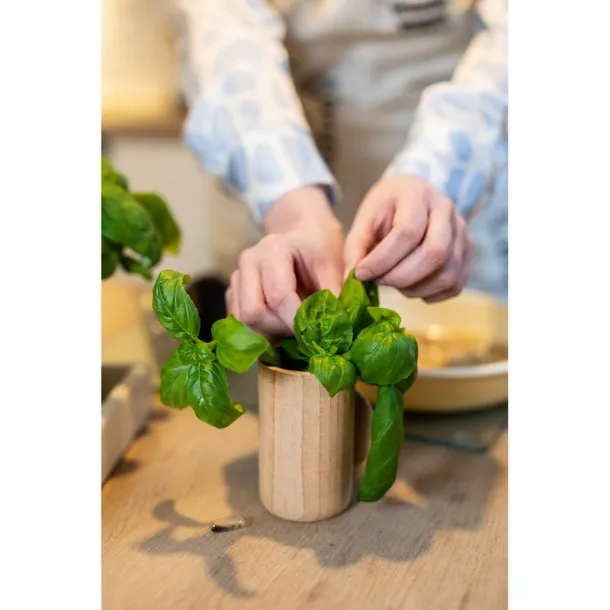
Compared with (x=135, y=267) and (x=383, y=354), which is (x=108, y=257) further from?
(x=383, y=354)

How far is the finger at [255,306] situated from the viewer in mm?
497

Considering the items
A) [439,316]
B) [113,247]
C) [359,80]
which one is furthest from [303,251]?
[359,80]

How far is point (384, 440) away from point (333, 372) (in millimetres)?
60

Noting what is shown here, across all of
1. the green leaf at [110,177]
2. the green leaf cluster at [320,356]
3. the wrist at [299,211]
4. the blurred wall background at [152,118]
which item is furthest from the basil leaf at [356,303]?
the blurred wall background at [152,118]

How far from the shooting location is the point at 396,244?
19.8 inches

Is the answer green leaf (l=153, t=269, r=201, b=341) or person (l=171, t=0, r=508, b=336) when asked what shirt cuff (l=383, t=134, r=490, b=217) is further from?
green leaf (l=153, t=269, r=201, b=341)

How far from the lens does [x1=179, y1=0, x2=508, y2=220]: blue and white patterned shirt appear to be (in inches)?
26.1

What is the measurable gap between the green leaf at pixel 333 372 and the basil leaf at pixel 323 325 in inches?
0.4

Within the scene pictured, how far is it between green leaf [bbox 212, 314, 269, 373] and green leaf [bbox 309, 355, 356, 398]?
0.04 meters

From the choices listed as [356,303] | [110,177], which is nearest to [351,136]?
[110,177]

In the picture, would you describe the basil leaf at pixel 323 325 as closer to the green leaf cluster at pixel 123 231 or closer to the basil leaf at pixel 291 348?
the basil leaf at pixel 291 348
